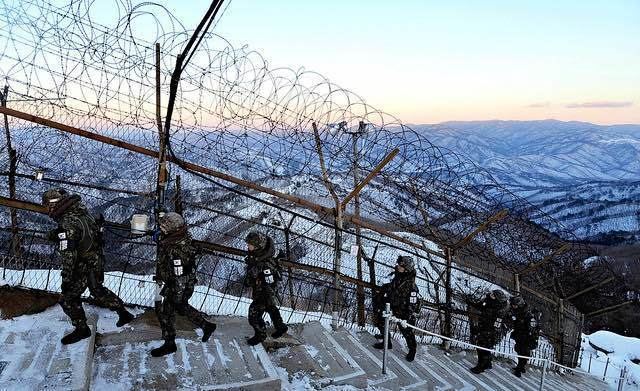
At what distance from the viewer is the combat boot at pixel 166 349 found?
4387 mm

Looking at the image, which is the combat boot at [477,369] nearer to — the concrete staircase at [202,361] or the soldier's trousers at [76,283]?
the concrete staircase at [202,361]

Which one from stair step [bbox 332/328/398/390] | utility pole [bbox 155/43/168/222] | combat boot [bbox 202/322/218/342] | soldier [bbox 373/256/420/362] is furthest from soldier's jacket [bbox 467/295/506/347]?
utility pole [bbox 155/43/168/222]

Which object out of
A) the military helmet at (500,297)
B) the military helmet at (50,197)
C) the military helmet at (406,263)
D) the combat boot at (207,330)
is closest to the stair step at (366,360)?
the military helmet at (406,263)

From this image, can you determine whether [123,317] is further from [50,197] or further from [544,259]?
[544,259]

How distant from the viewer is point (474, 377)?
645 centimetres

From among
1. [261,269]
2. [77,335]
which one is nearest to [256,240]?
[261,269]

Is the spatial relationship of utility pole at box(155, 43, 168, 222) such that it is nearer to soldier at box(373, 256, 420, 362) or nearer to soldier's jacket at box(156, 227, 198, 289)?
soldier's jacket at box(156, 227, 198, 289)

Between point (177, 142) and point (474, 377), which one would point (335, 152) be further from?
point (474, 377)

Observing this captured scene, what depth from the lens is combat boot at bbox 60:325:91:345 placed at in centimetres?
427

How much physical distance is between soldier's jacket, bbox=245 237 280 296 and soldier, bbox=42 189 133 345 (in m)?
1.55

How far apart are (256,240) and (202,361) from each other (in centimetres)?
131

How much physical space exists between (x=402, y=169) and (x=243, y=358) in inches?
136

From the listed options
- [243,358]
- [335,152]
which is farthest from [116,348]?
[335,152]

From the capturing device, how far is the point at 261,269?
4941 millimetres
